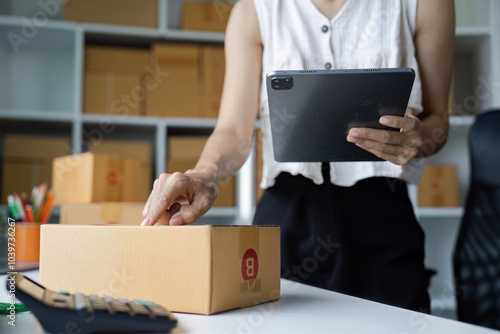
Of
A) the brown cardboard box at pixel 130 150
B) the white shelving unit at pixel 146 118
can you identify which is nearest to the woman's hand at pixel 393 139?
the white shelving unit at pixel 146 118

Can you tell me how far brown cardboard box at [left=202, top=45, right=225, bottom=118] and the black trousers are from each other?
1.48 meters

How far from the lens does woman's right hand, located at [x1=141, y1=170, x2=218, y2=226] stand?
0.67 meters

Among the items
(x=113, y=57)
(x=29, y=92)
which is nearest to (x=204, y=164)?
(x=113, y=57)

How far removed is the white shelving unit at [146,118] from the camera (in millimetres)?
2254

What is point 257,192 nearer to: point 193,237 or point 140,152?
point 140,152

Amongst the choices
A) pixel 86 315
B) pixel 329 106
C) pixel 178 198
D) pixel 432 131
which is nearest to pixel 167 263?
pixel 86 315

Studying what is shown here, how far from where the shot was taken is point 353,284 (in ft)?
3.00

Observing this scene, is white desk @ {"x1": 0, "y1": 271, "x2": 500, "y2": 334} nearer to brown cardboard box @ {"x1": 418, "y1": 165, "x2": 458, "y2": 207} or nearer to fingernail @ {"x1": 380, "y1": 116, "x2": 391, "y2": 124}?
fingernail @ {"x1": 380, "y1": 116, "x2": 391, "y2": 124}

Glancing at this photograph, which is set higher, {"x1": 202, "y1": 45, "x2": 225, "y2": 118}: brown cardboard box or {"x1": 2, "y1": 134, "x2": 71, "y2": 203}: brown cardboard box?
{"x1": 202, "y1": 45, "x2": 225, "y2": 118}: brown cardboard box

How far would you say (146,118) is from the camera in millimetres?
2305

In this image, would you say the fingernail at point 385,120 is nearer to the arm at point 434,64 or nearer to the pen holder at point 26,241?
the arm at point 434,64

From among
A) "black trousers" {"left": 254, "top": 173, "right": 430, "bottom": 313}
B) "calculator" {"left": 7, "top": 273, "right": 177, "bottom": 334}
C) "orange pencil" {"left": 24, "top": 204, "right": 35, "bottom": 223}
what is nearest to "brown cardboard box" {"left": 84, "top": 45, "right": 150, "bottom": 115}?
"orange pencil" {"left": 24, "top": 204, "right": 35, "bottom": 223}

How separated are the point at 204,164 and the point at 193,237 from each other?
15.9 inches

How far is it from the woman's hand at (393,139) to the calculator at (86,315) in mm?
447
